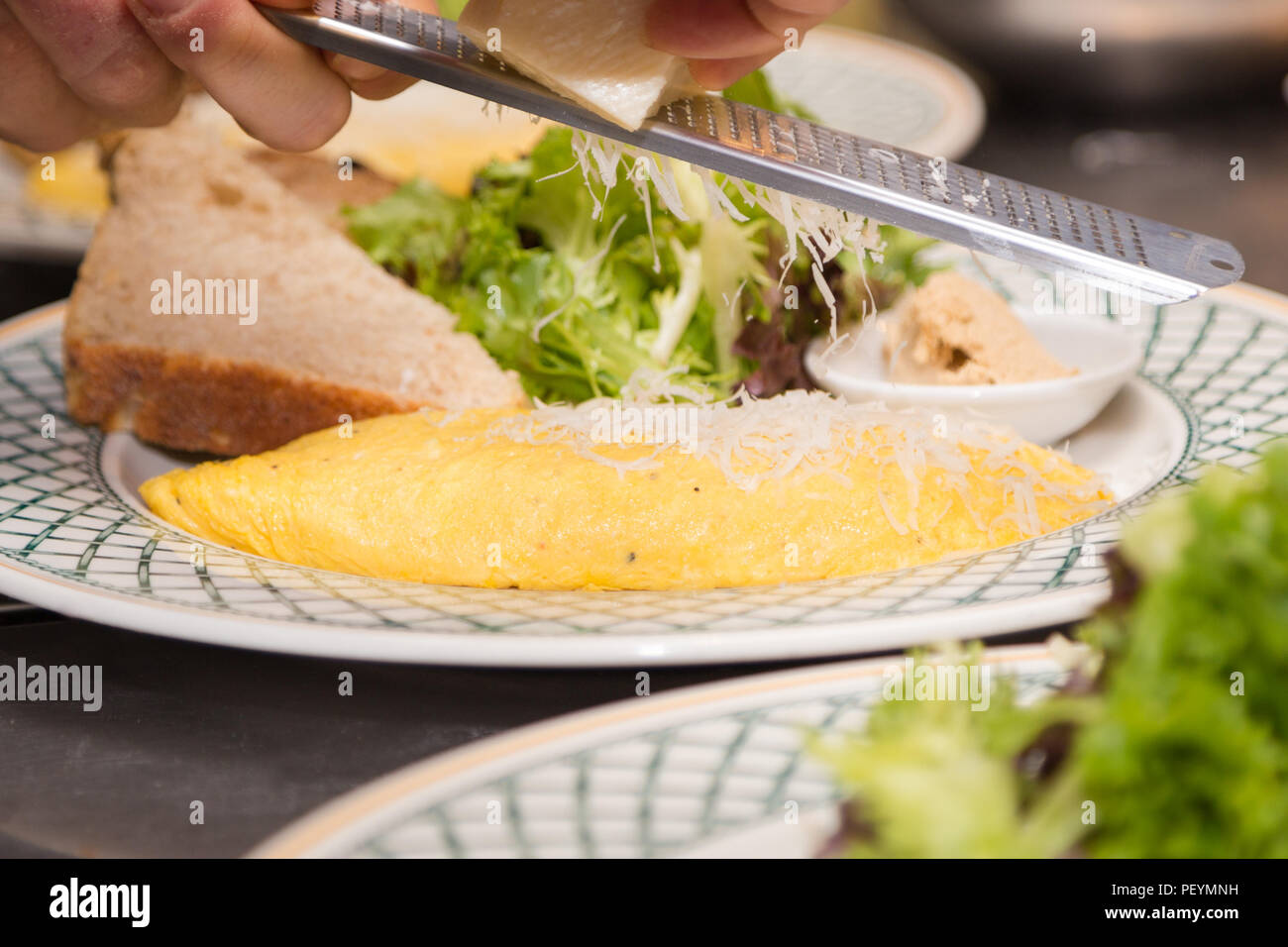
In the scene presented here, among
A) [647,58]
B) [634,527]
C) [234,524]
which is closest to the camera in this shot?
[647,58]

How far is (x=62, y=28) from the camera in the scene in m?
1.93

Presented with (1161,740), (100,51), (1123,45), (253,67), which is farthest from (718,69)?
(1123,45)

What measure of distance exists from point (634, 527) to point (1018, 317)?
120 centimetres

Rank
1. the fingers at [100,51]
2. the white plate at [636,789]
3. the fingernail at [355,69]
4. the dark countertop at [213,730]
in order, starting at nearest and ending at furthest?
1. the white plate at [636,789]
2. the dark countertop at [213,730]
3. the fingers at [100,51]
4. the fingernail at [355,69]

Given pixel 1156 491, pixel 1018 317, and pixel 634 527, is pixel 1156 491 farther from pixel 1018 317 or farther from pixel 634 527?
pixel 634 527

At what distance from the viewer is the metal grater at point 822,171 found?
1679mm

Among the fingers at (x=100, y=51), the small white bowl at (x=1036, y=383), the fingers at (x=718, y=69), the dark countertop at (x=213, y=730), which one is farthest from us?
the small white bowl at (x=1036, y=383)

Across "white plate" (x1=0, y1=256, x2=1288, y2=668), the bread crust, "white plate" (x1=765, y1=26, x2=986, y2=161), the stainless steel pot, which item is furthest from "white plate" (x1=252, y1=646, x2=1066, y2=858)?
the stainless steel pot

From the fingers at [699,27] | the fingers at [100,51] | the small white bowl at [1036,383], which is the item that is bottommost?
the small white bowl at [1036,383]

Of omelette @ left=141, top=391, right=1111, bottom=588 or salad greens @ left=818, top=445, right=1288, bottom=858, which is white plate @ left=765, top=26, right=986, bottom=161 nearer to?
omelette @ left=141, top=391, right=1111, bottom=588

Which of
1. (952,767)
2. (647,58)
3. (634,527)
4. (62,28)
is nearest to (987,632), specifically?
(634,527)

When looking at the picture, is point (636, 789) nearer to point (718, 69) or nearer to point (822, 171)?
point (822, 171)

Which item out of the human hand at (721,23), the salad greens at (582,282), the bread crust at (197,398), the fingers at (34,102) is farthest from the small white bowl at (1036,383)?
the fingers at (34,102)

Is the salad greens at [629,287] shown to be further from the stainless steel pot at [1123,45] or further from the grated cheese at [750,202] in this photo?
the stainless steel pot at [1123,45]
